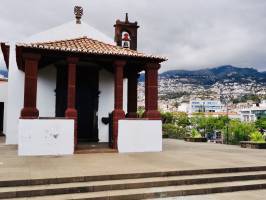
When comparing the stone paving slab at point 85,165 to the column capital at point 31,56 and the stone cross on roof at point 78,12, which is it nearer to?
the column capital at point 31,56

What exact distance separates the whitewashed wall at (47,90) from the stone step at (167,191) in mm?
8665

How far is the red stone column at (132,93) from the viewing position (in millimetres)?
14680

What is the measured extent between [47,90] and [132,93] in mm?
3737

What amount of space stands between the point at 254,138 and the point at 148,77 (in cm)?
719

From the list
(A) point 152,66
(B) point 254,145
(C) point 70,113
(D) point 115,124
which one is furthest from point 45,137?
(B) point 254,145

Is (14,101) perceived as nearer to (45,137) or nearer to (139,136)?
(45,137)

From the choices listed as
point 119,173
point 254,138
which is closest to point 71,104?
point 119,173

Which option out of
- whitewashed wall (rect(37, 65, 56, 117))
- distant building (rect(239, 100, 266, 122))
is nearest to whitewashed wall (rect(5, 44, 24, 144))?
whitewashed wall (rect(37, 65, 56, 117))

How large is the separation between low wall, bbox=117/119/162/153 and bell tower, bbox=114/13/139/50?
506cm

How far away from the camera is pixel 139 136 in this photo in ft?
39.5

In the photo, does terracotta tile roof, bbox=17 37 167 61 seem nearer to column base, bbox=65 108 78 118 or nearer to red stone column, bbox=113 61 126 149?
red stone column, bbox=113 61 126 149

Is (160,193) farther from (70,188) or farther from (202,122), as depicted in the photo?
(202,122)

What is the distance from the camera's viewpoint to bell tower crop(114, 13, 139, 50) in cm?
1580

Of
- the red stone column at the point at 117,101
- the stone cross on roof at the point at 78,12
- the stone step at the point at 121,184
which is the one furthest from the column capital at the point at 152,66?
the stone step at the point at 121,184
